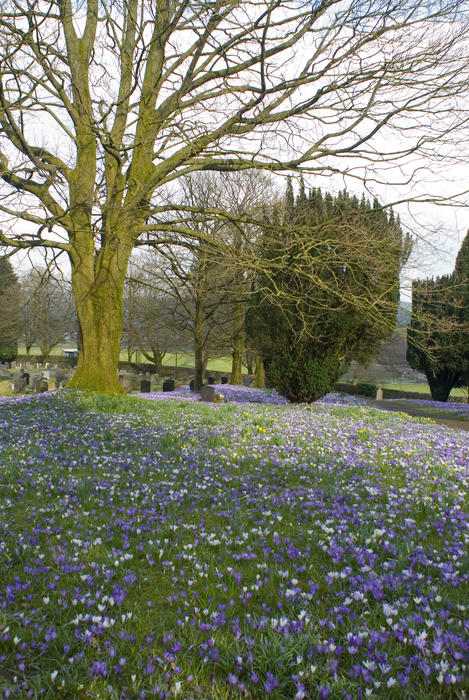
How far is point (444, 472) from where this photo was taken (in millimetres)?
5941

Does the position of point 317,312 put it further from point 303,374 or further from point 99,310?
point 99,310

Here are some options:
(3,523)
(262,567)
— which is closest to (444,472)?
(262,567)

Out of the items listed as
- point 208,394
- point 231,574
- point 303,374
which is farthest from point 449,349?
point 231,574

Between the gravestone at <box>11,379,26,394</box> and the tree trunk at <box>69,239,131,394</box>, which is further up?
the tree trunk at <box>69,239,131,394</box>

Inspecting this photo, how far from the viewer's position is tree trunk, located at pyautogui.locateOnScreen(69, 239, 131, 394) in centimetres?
1330

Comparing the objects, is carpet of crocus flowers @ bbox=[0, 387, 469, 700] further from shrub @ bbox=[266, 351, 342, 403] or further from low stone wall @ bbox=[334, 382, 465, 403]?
low stone wall @ bbox=[334, 382, 465, 403]

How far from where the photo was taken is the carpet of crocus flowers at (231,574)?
227 centimetres

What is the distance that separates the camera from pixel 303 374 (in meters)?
15.4

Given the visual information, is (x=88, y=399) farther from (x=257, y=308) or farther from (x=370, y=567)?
(x=370, y=567)

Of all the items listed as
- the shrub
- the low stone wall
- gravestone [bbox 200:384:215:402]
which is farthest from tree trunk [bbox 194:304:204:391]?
the low stone wall

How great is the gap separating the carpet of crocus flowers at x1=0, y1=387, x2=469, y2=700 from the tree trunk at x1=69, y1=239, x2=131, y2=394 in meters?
6.62

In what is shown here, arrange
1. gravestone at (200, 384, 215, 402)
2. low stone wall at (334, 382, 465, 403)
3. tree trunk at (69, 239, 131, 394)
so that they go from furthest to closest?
1. low stone wall at (334, 382, 465, 403)
2. gravestone at (200, 384, 215, 402)
3. tree trunk at (69, 239, 131, 394)

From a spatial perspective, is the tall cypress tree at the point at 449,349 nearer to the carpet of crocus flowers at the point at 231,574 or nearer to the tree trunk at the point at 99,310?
the tree trunk at the point at 99,310

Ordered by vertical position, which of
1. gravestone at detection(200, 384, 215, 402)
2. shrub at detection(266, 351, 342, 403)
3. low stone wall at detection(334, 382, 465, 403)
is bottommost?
low stone wall at detection(334, 382, 465, 403)
